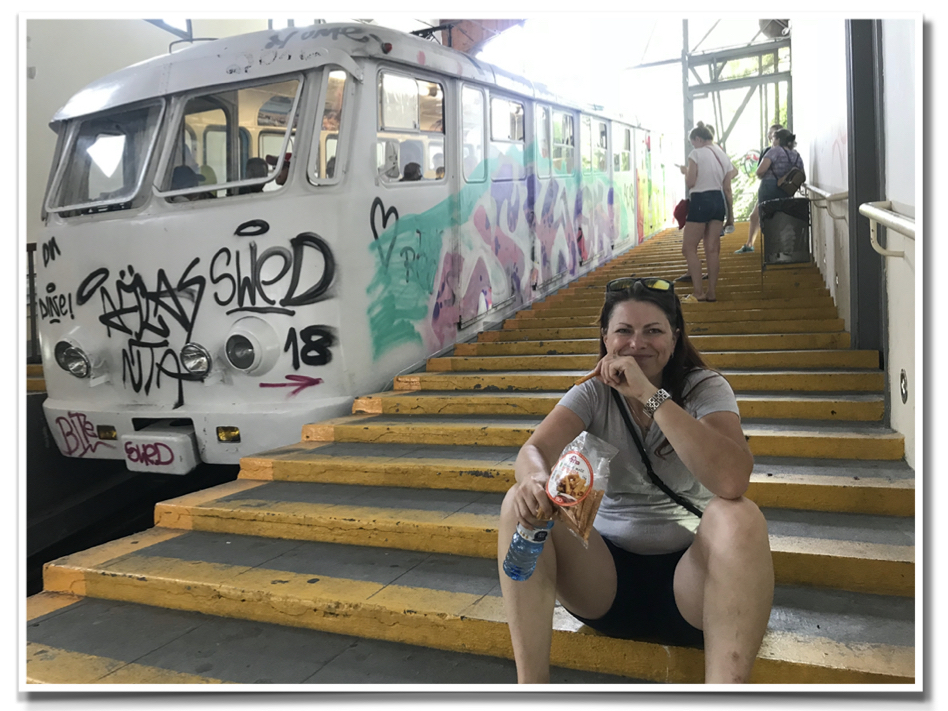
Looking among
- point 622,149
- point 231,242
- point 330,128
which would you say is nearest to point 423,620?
point 231,242

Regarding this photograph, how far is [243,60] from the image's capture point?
4668 mm

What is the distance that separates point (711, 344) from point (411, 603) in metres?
3.35

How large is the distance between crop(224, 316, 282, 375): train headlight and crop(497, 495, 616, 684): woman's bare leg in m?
2.93

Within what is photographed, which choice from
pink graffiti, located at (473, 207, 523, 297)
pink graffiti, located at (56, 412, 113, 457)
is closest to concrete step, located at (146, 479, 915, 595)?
pink graffiti, located at (56, 412, 113, 457)

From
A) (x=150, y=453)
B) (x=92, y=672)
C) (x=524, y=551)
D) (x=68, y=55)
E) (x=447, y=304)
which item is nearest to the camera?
(x=524, y=551)

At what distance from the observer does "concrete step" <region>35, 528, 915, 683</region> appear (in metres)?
2.09

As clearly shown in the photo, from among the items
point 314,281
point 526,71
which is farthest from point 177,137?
point 526,71

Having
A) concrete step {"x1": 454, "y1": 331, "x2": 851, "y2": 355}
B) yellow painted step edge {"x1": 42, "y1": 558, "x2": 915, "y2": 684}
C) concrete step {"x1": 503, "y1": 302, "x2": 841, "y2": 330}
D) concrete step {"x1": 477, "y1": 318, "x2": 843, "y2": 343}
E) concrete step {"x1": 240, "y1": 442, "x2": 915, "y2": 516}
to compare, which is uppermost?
concrete step {"x1": 503, "y1": 302, "x2": 841, "y2": 330}

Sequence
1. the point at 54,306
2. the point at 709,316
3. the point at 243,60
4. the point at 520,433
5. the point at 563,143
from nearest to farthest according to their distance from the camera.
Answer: the point at 520,433, the point at 243,60, the point at 54,306, the point at 709,316, the point at 563,143

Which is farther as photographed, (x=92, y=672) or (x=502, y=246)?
(x=502, y=246)

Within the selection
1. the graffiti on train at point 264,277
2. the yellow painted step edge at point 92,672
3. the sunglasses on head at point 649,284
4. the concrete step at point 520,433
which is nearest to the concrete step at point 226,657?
the yellow painted step edge at point 92,672

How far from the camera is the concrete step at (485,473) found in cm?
296

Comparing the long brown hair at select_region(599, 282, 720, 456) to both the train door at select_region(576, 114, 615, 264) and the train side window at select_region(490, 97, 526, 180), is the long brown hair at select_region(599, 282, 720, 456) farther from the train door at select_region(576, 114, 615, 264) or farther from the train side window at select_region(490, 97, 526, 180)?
the train door at select_region(576, 114, 615, 264)

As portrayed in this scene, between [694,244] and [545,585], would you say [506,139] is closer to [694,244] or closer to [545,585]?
[694,244]
